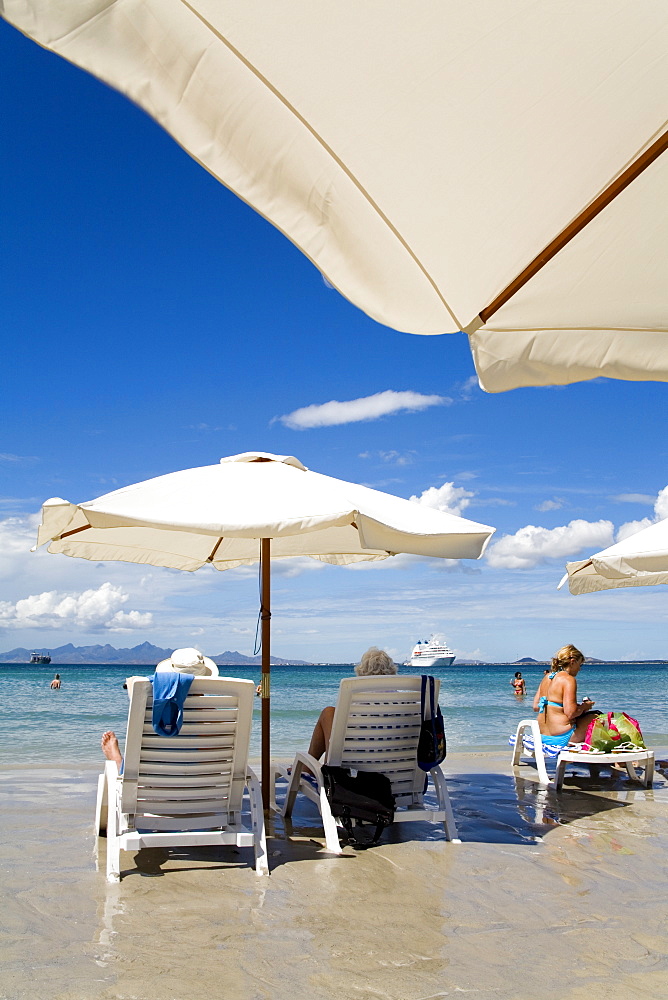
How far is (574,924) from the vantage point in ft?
11.4

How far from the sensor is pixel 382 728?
494cm

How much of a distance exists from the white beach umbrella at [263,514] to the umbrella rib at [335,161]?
248cm

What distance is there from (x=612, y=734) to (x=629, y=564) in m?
1.77

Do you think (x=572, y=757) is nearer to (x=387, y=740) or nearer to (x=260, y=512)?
(x=387, y=740)

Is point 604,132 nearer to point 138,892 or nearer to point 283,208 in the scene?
point 283,208

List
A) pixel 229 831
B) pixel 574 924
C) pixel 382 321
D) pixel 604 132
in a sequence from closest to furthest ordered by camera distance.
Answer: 1. pixel 604 132
2. pixel 382 321
3. pixel 574 924
4. pixel 229 831

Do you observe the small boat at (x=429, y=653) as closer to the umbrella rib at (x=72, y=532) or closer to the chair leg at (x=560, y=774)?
the chair leg at (x=560, y=774)

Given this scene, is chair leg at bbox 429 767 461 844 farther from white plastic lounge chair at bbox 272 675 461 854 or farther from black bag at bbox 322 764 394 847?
black bag at bbox 322 764 394 847

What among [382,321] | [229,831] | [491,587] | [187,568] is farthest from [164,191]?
[491,587]

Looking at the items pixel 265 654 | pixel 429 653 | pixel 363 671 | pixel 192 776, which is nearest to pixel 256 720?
pixel 265 654

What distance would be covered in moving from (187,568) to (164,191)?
255 inches

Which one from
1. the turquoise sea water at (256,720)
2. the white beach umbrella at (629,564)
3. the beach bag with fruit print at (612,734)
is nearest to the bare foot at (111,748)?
the white beach umbrella at (629,564)

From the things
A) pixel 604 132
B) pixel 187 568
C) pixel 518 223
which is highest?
pixel 604 132

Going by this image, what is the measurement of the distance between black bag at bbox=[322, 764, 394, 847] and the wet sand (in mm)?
195
